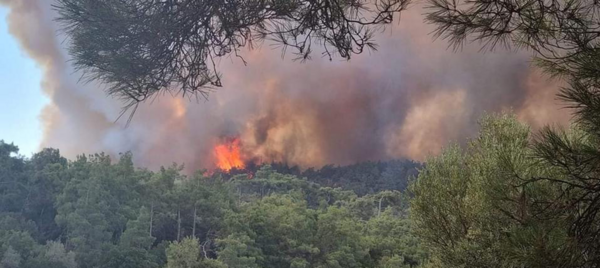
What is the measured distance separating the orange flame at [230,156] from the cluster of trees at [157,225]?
1953cm

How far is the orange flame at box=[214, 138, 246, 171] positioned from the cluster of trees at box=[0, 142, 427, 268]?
64.1 feet

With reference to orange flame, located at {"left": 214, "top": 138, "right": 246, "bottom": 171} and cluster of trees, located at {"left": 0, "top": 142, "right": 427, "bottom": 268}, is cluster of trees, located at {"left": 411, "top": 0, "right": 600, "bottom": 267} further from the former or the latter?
orange flame, located at {"left": 214, "top": 138, "right": 246, "bottom": 171}

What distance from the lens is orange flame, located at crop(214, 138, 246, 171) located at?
4794 centimetres

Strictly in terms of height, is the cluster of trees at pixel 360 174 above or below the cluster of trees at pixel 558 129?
above

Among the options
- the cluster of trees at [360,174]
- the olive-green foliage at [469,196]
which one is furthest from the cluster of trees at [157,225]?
the cluster of trees at [360,174]

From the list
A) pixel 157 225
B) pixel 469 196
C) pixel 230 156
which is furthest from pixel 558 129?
pixel 230 156

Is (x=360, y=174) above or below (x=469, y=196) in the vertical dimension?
above

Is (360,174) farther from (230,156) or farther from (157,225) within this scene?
(157,225)

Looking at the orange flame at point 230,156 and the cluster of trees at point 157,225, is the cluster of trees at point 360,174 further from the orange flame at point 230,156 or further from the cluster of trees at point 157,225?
the cluster of trees at point 157,225

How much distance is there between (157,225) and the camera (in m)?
24.9

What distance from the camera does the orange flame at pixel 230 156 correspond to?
47941mm

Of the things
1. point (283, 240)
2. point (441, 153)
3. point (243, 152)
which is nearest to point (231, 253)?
point (283, 240)

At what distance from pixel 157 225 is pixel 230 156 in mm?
24502

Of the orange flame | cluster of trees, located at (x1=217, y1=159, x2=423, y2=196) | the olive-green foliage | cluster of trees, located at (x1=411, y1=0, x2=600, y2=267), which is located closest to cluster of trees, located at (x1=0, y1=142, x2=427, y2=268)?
the olive-green foliage
